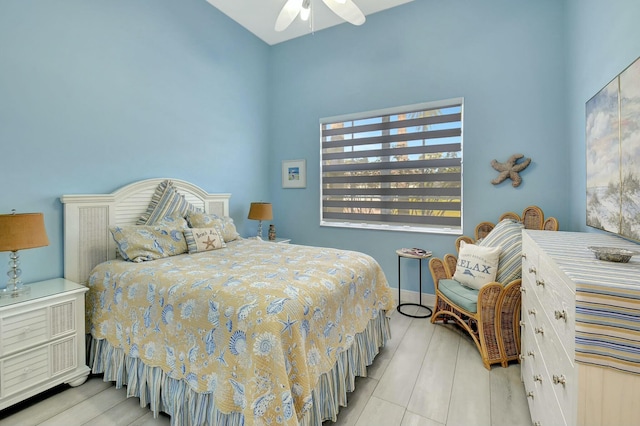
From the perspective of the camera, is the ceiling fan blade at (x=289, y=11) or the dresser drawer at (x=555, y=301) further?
the ceiling fan blade at (x=289, y=11)

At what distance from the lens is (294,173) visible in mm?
4195

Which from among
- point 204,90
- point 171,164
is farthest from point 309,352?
point 204,90

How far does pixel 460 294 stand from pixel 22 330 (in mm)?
Result: 2989

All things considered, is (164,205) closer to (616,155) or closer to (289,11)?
(289,11)


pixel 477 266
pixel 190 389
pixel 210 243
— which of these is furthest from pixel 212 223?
pixel 477 266

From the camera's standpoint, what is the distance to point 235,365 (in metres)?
1.31

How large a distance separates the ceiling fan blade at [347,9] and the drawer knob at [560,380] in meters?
2.45

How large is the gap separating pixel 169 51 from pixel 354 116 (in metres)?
2.17

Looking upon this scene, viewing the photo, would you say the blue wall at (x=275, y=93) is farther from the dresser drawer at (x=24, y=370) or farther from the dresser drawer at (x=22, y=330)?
the dresser drawer at (x=24, y=370)

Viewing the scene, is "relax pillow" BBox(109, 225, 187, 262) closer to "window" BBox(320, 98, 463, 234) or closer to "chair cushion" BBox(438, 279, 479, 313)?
"window" BBox(320, 98, 463, 234)

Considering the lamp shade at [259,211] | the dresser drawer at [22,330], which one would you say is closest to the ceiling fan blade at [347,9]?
the lamp shade at [259,211]

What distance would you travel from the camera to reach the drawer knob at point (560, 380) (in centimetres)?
98

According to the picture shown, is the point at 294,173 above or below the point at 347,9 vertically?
below

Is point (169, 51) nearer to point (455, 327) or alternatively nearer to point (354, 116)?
point (354, 116)
